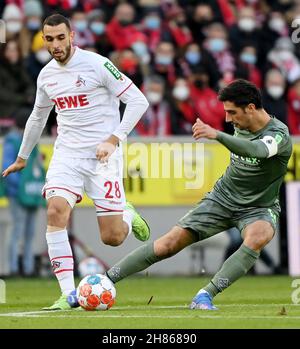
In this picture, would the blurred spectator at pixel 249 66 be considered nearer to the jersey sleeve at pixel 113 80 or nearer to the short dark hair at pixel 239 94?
the jersey sleeve at pixel 113 80

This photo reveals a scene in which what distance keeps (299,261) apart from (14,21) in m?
6.28

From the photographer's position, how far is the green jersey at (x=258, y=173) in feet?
35.4

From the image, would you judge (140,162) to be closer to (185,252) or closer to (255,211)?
(185,252)

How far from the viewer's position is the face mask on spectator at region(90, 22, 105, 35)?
67.5 ft

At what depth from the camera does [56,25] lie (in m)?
11.2

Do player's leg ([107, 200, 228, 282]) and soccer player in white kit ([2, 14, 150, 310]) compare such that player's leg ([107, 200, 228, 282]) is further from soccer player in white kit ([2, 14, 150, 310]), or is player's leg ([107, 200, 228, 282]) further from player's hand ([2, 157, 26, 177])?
player's hand ([2, 157, 26, 177])

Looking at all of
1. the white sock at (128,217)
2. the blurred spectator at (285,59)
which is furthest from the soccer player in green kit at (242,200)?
the blurred spectator at (285,59)

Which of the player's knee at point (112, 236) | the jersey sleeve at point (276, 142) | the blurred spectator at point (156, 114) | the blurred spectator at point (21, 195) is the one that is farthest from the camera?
the blurred spectator at point (156, 114)

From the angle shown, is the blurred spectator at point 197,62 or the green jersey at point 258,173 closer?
the green jersey at point 258,173

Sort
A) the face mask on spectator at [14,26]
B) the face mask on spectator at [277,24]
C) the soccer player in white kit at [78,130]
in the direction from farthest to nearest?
the face mask on spectator at [277,24], the face mask on spectator at [14,26], the soccer player in white kit at [78,130]

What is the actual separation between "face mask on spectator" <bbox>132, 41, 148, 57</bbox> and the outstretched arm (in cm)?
1030

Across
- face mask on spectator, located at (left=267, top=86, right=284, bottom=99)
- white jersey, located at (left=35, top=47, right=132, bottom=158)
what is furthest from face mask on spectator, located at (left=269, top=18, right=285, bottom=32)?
white jersey, located at (left=35, top=47, right=132, bottom=158)

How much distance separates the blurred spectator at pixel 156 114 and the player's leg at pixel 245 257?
8.42m

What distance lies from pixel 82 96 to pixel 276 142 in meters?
2.05
